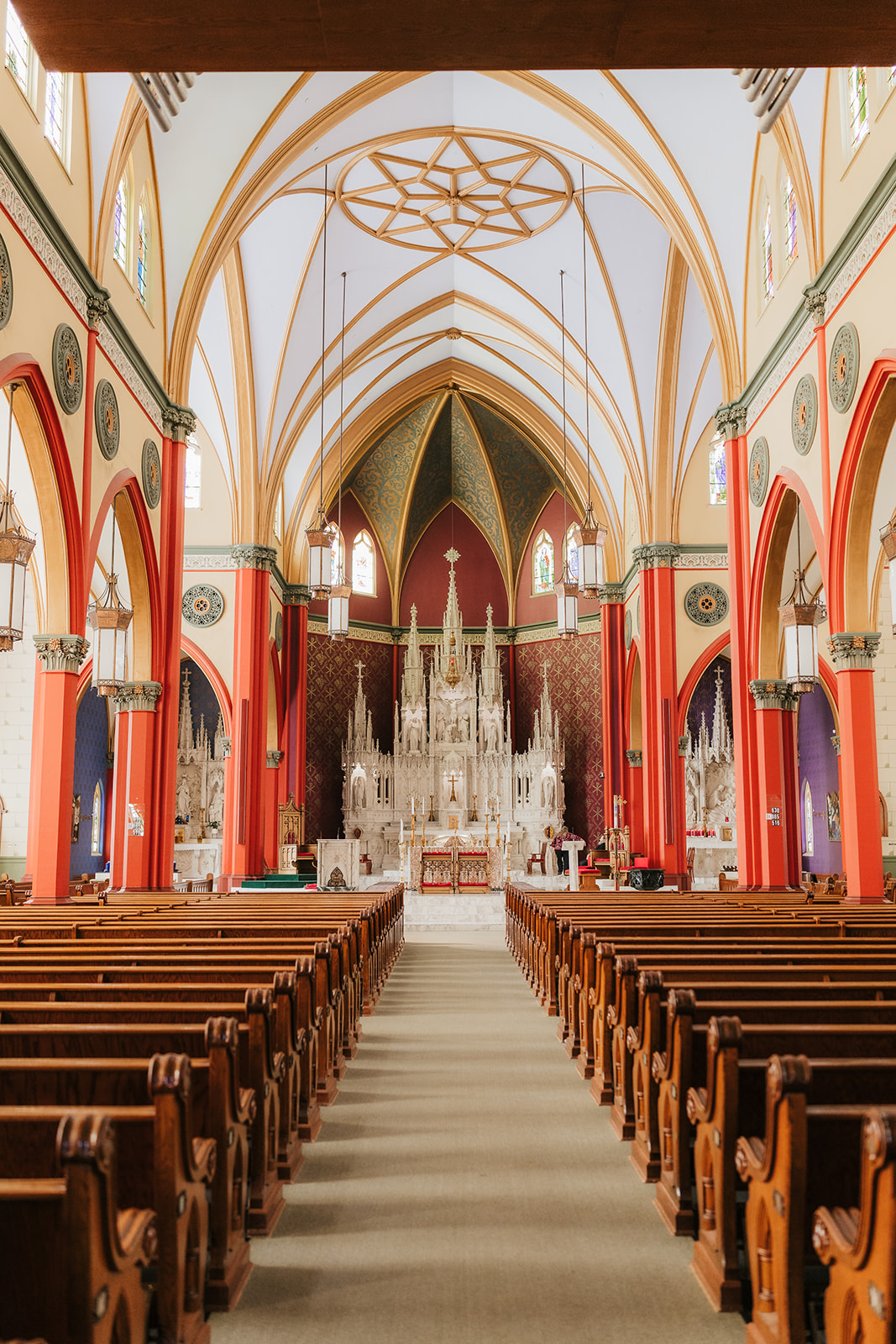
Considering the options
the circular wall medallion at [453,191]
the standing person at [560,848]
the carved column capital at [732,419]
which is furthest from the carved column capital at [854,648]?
the standing person at [560,848]

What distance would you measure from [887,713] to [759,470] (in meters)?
7.69

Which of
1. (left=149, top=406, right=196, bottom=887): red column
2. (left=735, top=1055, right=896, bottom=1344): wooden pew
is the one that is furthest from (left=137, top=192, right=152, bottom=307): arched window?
(left=735, top=1055, right=896, bottom=1344): wooden pew

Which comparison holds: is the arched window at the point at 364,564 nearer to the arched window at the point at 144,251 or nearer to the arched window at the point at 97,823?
the arched window at the point at 97,823

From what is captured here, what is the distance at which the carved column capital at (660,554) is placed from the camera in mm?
23766

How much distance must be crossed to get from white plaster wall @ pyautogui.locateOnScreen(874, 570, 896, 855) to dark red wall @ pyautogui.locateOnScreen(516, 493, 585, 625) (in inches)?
455

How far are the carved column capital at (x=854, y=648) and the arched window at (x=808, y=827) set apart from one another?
45.1 ft

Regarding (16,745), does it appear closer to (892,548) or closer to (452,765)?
(452,765)

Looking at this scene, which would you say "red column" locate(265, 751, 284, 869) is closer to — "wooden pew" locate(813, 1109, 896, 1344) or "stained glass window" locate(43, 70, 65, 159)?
"stained glass window" locate(43, 70, 65, 159)

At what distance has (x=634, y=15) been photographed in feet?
14.2

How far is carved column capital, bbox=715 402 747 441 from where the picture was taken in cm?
1700

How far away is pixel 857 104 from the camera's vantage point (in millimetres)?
11984

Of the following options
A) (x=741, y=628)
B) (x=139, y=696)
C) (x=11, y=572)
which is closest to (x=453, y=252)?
(x=741, y=628)

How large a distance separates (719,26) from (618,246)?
17461 mm

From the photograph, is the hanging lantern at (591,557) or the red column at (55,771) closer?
the red column at (55,771)
